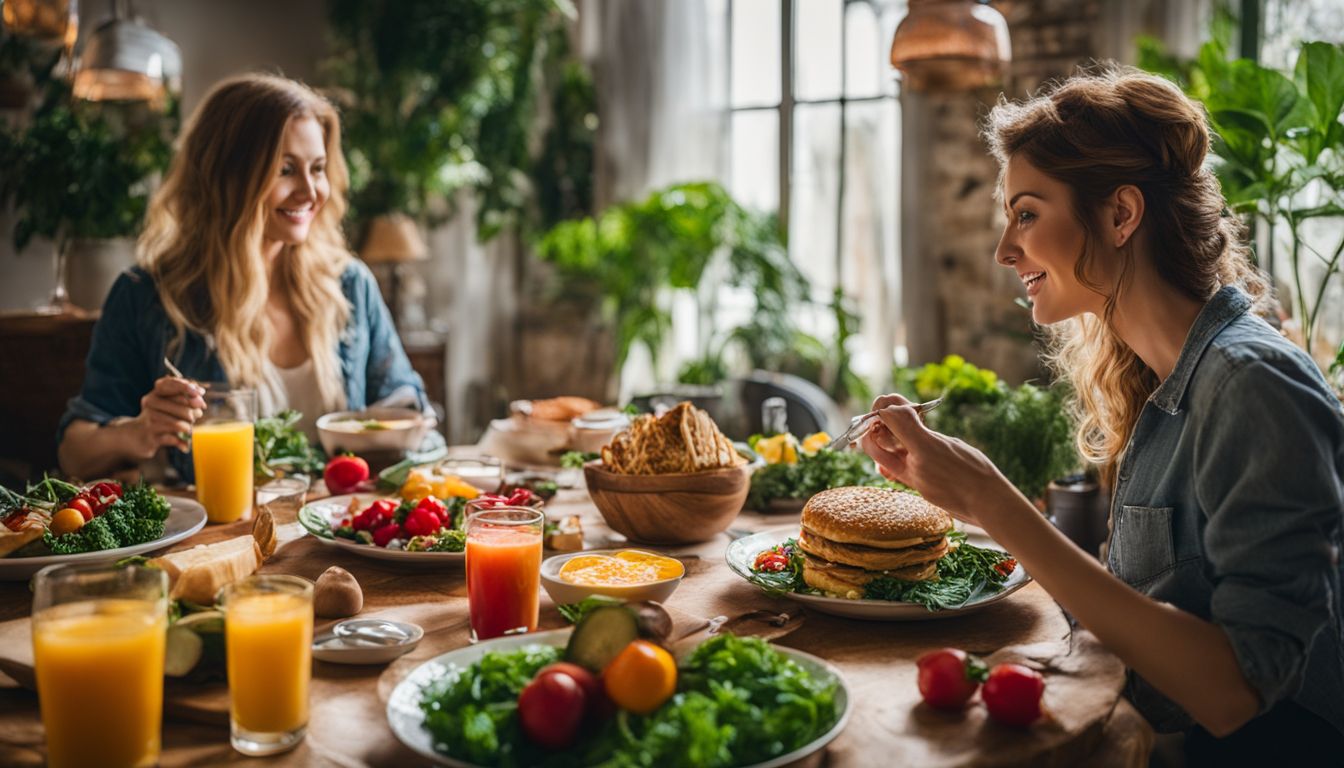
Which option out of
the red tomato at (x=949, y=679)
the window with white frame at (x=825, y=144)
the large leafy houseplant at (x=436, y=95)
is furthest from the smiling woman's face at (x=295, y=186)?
the window with white frame at (x=825, y=144)

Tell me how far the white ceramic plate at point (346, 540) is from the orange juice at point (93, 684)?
66 centimetres

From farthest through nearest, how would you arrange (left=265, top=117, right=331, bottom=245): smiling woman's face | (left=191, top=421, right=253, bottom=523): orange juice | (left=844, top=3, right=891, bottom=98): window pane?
(left=844, top=3, right=891, bottom=98): window pane
(left=265, top=117, right=331, bottom=245): smiling woman's face
(left=191, top=421, right=253, bottom=523): orange juice

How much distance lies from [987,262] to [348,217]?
3486mm

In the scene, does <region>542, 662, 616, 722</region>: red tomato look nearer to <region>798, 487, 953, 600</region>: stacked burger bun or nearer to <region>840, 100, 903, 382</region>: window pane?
<region>798, 487, 953, 600</region>: stacked burger bun

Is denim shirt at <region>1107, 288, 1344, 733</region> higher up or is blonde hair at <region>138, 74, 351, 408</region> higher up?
blonde hair at <region>138, 74, 351, 408</region>

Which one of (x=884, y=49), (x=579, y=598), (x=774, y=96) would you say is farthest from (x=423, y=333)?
(x=579, y=598)

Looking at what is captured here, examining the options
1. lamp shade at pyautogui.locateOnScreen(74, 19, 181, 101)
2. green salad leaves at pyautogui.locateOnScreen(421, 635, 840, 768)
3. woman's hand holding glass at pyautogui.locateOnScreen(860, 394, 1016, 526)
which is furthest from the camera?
lamp shade at pyautogui.locateOnScreen(74, 19, 181, 101)

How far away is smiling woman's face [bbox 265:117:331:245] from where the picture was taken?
2.93 meters

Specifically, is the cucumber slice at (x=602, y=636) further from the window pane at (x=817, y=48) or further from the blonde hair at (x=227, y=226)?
the window pane at (x=817, y=48)

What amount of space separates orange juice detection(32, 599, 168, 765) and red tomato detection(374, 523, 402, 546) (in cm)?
71

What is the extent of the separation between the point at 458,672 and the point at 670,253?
181 inches

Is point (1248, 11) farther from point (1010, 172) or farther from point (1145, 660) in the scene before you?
point (1145, 660)

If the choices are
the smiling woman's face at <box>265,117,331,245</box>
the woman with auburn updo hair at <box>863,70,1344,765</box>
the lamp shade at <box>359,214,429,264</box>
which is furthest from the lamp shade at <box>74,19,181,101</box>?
the woman with auburn updo hair at <box>863,70,1344,765</box>

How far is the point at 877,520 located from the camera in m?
1.62
